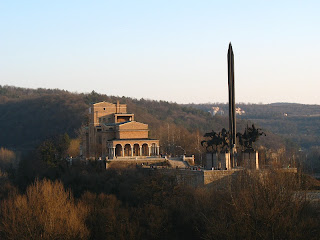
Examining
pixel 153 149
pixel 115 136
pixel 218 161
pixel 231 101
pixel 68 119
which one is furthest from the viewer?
pixel 68 119

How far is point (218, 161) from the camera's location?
55250 millimetres

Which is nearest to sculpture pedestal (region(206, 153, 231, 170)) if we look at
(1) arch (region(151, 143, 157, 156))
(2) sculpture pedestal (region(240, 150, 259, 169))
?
(2) sculpture pedestal (region(240, 150, 259, 169))

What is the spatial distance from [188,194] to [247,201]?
11470mm

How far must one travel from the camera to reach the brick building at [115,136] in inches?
2581

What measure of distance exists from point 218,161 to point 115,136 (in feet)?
47.6

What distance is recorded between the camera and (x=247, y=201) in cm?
4006

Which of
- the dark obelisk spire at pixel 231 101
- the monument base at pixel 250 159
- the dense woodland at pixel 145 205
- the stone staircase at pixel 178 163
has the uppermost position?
the dark obelisk spire at pixel 231 101

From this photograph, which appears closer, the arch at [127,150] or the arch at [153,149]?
the arch at [127,150]

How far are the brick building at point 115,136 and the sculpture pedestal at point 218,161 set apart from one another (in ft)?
35.2

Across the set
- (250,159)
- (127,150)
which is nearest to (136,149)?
(127,150)

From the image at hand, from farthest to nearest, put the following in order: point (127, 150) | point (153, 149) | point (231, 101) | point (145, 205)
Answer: point (153, 149), point (127, 150), point (231, 101), point (145, 205)

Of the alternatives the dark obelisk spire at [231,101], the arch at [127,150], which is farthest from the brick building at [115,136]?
the dark obelisk spire at [231,101]

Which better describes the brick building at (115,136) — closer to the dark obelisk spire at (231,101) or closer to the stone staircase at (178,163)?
the stone staircase at (178,163)

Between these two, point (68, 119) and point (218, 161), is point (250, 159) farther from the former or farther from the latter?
point (68, 119)
